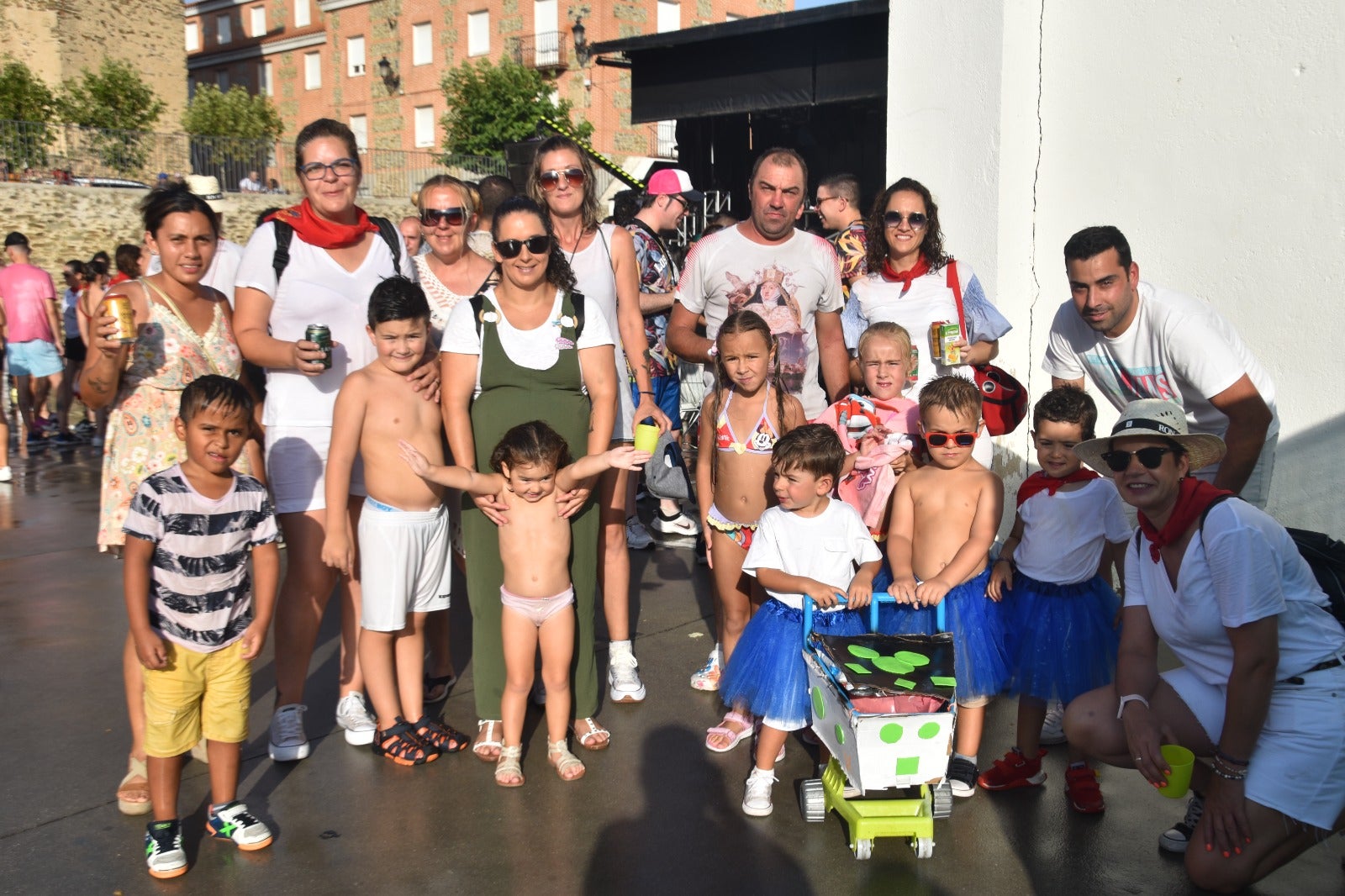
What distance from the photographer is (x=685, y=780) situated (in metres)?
3.82

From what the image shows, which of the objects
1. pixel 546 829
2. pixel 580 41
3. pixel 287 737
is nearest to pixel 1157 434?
pixel 546 829

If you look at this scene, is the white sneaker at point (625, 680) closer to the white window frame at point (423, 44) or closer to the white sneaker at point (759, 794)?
the white sneaker at point (759, 794)

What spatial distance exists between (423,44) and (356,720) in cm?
4529

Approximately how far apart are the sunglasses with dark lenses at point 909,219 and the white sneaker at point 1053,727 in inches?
81.0

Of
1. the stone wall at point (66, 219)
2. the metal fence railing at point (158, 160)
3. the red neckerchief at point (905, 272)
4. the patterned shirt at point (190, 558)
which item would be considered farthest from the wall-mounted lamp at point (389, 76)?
the patterned shirt at point (190, 558)

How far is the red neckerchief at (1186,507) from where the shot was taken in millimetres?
3115

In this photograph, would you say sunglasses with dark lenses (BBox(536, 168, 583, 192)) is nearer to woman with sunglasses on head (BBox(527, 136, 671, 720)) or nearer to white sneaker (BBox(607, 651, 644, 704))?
woman with sunglasses on head (BBox(527, 136, 671, 720))

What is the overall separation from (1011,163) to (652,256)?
2.32 m

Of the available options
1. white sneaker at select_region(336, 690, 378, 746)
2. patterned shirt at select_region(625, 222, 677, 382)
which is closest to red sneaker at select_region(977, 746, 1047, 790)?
white sneaker at select_region(336, 690, 378, 746)

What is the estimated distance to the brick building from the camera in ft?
132

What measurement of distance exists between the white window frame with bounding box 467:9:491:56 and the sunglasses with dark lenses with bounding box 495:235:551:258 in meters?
41.9

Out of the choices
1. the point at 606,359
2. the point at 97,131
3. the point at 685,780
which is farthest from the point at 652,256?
the point at 97,131

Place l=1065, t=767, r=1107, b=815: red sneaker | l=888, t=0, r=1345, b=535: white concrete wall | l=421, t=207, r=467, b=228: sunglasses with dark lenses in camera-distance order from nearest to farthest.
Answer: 1. l=1065, t=767, r=1107, b=815: red sneaker
2. l=421, t=207, r=467, b=228: sunglasses with dark lenses
3. l=888, t=0, r=1345, b=535: white concrete wall

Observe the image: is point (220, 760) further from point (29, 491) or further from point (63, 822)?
point (29, 491)
